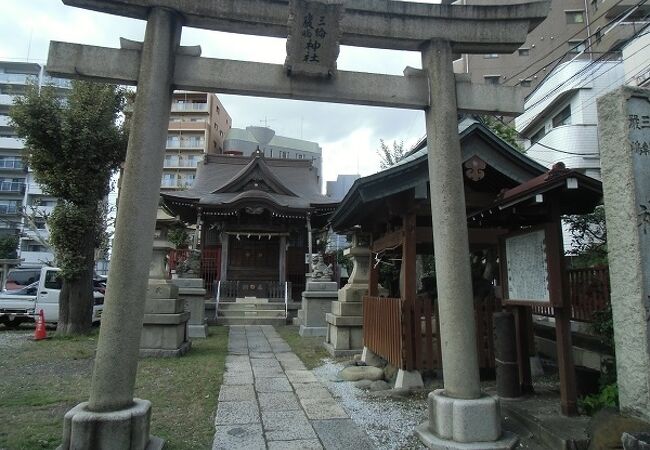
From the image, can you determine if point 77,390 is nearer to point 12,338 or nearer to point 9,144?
point 12,338

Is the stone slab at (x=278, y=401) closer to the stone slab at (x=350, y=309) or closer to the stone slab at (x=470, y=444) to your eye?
the stone slab at (x=470, y=444)

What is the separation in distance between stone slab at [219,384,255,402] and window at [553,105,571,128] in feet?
62.6

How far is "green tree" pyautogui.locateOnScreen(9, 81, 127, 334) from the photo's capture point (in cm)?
1206

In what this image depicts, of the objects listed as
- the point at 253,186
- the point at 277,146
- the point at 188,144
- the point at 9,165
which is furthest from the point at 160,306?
the point at 277,146

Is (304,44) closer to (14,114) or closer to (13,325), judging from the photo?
(14,114)

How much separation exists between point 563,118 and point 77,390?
2181cm

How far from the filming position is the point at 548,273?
16.0 ft

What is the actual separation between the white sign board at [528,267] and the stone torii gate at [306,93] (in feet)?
2.95

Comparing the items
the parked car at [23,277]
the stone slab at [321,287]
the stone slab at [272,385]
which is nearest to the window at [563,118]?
the stone slab at [321,287]

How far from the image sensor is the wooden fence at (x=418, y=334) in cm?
680

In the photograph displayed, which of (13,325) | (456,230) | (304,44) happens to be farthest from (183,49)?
(13,325)

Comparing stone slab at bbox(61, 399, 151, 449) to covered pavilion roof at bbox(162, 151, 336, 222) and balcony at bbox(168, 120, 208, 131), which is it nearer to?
covered pavilion roof at bbox(162, 151, 336, 222)

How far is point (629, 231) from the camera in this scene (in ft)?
12.1

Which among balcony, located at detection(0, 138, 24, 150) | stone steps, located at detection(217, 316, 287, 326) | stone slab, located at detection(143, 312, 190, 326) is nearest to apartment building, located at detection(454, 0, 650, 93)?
stone steps, located at detection(217, 316, 287, 326)
